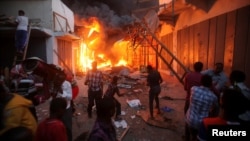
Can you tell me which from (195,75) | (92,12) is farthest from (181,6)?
(92,12)

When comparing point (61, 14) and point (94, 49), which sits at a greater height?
point (61, 14)

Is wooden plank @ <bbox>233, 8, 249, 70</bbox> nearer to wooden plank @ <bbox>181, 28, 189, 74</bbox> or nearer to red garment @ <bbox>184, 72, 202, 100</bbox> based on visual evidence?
red garment @ <bbox>184, 72, 202, 100</bbox>

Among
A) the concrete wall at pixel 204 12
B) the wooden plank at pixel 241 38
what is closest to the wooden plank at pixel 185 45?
the concrete wall at pixel 204 12

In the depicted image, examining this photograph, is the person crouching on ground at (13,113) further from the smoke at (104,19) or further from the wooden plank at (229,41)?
the smoke at (104,19)

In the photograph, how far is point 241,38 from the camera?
20.8 ft

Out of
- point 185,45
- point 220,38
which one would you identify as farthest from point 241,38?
point 185,45

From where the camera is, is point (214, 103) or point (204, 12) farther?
point (204, 12)

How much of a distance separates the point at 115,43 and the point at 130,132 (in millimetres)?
23883

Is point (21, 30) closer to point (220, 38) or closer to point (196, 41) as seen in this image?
point (196, 41)

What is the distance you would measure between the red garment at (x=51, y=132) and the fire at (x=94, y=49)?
18.3 m

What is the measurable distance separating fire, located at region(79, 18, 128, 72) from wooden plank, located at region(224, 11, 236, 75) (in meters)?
15.5

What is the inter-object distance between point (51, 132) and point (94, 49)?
25.2 meters

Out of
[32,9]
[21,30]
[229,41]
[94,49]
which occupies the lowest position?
[229,41]

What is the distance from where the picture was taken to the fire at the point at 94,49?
21953mm
